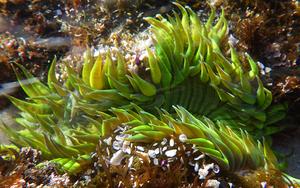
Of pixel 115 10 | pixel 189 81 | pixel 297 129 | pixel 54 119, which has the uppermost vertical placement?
pixel 115 10

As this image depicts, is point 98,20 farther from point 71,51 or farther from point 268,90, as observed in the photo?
point 268,90

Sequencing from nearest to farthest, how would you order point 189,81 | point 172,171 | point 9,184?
1. point 172,171
2. point 9,184
3. point 189,81

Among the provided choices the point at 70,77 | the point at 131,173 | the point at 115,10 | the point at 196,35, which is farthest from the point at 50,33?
the point at 131,173

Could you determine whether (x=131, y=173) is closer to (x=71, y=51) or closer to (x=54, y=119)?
(x=54, y=119)

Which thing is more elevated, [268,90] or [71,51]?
[268,90]

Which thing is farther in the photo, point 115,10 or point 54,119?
point 115,10

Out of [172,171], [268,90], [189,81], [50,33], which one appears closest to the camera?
[172,171]

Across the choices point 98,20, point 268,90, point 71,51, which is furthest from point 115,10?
point 268,90
